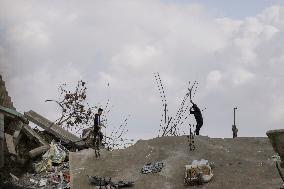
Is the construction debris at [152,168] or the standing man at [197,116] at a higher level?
the standing man at [197,116]

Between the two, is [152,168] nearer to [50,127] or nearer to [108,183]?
[108,183]

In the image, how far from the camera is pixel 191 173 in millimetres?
10398

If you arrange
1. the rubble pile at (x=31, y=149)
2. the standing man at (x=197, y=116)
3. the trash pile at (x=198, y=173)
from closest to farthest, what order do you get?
the trash pile at (x=198, y=173) < the rubble pile at (x=31, y=149) < the standing man at (x=197, y=116)

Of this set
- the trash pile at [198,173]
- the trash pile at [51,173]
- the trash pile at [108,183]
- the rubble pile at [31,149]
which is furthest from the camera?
the rubble pile at [31,149]

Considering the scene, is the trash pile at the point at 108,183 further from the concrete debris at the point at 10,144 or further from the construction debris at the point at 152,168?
the concrete debris at the point at 10,144

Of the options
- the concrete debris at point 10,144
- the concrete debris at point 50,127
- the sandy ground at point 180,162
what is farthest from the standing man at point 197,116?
the concrete debris at point 10,144

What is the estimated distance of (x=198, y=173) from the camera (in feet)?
33.9

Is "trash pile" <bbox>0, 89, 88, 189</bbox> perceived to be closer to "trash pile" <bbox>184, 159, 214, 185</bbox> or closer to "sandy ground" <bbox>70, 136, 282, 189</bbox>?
"sandy ground" <bbox>70, 136, 282, 189</bbox>

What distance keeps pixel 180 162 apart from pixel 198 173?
1.07 metres

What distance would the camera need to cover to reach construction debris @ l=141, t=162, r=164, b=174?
36.2ft

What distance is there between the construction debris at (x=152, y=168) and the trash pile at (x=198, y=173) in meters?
0.77

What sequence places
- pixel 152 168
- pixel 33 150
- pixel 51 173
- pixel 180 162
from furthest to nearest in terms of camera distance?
1. pixel 33 150
2. pixel 51 173
3. pixel 180 162
4. pixel 152 168

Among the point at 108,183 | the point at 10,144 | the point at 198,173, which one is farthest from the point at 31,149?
the point at 198,173

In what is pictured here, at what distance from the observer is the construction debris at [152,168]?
1103 centimetres
